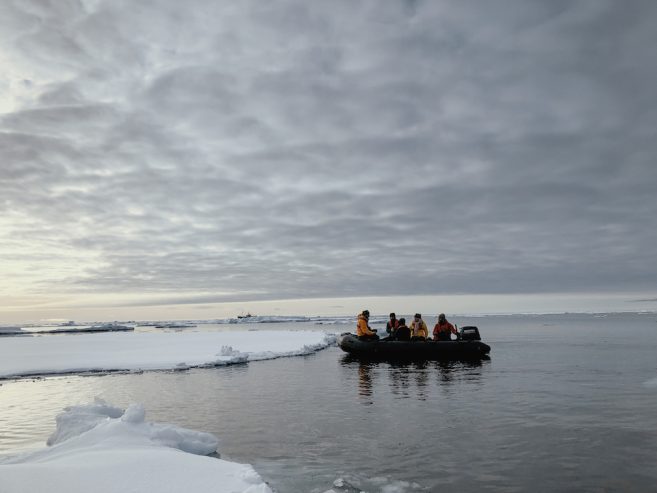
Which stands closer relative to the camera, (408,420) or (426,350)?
(408,420)

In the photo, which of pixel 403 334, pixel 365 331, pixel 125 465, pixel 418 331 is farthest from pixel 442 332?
pixel 125 465

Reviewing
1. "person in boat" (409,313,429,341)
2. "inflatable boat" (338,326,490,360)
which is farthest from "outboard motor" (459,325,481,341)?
"person in boat" (409,313,429,341)

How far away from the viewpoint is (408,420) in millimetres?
12094

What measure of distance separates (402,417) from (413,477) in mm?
4652

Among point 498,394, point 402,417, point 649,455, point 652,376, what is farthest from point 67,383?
point 652,376

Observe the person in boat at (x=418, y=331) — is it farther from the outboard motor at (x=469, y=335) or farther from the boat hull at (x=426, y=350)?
the outboard motor at (x=469, y=335)

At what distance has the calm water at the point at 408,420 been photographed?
8.10 meters

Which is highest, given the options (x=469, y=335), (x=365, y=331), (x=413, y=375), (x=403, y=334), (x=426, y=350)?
(x=365, y=331)

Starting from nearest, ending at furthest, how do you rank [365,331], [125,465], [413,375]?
[125,465] → [413,375] → [365,331]

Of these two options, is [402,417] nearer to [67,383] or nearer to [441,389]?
[441,389]

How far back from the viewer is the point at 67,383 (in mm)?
19453

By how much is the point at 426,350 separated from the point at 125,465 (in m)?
20.4

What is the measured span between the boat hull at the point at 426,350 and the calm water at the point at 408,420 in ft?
7.70

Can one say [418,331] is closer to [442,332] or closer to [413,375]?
[442,332]
